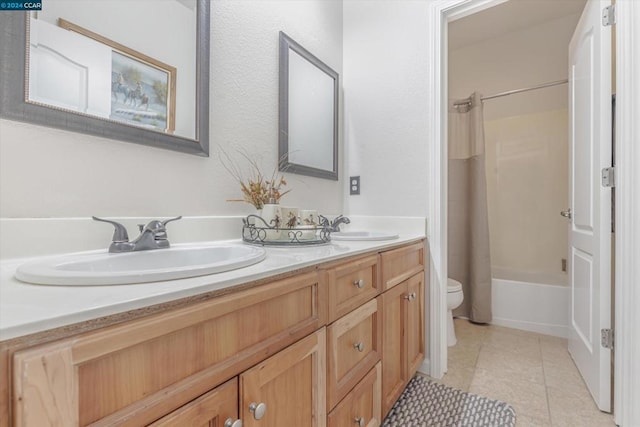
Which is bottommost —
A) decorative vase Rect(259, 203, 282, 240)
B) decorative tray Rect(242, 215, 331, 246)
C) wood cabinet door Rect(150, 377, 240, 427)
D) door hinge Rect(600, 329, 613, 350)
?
door hinge Rect(600, 329, 613, 350)

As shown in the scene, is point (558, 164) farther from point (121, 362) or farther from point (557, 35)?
point (121, 362)

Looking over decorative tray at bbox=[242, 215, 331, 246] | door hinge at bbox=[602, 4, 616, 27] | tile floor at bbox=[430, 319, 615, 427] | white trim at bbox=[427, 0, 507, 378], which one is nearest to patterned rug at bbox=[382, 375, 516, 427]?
tile floor at bbox=[430, 319, 615, 427]

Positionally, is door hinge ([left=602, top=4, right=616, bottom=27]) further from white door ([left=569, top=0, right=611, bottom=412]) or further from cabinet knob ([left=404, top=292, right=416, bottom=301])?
cabinet knob ([left=404, top=292, right=416, bottom=301])

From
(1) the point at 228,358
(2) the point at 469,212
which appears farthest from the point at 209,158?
(2) the point at 469,212

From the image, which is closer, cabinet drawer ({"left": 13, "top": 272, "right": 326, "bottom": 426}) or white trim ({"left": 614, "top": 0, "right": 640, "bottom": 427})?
cabinet drawer ({"left": 13, "top": 272, "right": 326, "bottom": 426})

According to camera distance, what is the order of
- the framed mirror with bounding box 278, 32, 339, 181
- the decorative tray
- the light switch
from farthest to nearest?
the light switch, the framed mirror with bounding box 278, 32, 339, 181, the decorative tray

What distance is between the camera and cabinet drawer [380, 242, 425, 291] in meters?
1.19

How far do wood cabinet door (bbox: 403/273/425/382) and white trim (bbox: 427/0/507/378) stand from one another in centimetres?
10

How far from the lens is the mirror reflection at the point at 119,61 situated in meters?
0.79

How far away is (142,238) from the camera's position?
88 centimetres

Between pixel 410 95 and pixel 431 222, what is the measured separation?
73 cm

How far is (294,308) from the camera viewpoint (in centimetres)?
72

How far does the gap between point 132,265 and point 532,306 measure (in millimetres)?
2553

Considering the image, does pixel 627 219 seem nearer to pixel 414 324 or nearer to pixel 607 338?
pixel 607 338
